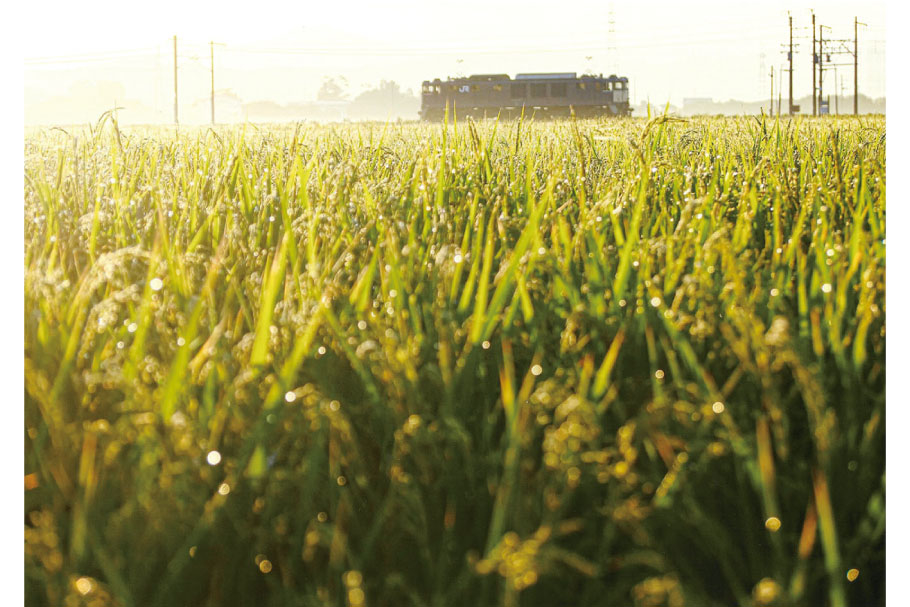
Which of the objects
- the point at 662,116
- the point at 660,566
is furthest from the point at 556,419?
the point at 662,116

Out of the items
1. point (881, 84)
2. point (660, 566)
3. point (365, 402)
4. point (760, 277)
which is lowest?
point (660, 566)

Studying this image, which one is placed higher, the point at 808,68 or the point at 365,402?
the point at 808,68

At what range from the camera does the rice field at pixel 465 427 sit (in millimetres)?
733

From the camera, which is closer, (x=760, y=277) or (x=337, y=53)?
(x=760, y=277)

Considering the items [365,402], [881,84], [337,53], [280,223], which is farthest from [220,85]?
[881,84]

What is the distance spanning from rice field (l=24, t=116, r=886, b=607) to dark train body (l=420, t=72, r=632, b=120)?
19.2 inches

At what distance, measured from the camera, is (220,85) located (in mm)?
1676

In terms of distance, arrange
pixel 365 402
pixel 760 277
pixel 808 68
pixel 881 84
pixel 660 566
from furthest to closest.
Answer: pixel 808 68
pixel 881 84
pixel 760 277
pixel 365 402
pixel 660 566

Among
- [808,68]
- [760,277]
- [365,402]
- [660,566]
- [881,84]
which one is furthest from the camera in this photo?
[808,68]

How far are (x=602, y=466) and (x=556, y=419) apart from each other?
0.07 metres

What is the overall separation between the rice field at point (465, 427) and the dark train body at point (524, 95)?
1.60 feet

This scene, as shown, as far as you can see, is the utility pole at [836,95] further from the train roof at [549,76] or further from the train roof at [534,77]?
the train roof at [549,76]

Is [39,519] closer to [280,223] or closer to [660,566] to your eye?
[660,566]

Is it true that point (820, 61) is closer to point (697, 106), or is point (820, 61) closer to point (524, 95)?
point (697, 106)
